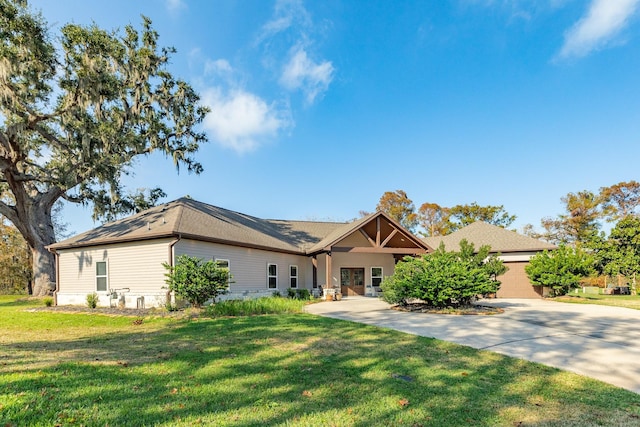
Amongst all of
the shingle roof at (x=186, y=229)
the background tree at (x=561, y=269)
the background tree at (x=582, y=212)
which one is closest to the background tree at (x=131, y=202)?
the shingle roof at (x=186, y=229)

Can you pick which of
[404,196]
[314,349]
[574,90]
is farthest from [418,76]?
[404,196]

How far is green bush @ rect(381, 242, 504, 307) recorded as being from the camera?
11297 millimetres

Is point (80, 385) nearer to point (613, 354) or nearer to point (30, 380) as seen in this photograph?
point (30, 380)

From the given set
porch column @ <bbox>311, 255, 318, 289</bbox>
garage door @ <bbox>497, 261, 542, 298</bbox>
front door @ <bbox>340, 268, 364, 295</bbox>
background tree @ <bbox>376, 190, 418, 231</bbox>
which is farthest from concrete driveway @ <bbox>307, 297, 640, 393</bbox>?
background tree @ <bbox>376, 190, 418, 231</bbox>

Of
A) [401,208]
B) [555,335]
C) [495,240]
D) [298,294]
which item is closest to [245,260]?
[298,294]

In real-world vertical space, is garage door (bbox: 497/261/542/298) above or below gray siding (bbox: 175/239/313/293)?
below

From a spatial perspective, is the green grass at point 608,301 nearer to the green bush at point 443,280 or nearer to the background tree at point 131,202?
the green bush at point 443,280

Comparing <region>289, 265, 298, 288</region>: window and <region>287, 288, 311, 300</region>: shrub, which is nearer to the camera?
<region>287, 288, 311, 300</region>: shrub

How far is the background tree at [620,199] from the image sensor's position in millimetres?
36969

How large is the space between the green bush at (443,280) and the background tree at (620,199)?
116ft

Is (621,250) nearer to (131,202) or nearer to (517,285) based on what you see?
(517,285)

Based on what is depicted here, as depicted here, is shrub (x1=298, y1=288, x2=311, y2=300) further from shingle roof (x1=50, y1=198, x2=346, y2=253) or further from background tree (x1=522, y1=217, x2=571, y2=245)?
background tree (x1=522, y1=217, x2=571, y2=245)

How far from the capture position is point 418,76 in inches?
641

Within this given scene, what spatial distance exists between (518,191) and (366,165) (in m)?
11.0
